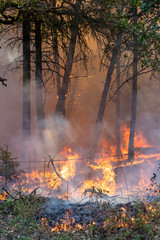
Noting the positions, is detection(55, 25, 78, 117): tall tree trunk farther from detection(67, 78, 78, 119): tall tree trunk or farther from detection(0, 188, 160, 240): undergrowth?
detection(0, 188, 160, 240): undergrowth

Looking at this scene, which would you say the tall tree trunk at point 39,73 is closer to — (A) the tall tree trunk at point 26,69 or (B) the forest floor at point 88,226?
(A) the tall tree trunk at point 26,69

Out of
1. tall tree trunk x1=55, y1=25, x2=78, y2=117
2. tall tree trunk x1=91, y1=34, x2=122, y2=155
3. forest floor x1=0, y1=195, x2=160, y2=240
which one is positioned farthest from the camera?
tall tree trunk x1=91, y1=34, x2=122, y2=155

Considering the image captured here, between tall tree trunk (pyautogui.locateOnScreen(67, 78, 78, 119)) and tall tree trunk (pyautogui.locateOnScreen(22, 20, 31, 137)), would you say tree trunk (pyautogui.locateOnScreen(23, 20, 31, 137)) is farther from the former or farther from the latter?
tall tree trunk (pyautogui.locateOnScreen(67, 78, 78, 119))

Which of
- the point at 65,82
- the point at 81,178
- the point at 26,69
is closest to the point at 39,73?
the point at 26,69

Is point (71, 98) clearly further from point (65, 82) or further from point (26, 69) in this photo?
point (26, 69)

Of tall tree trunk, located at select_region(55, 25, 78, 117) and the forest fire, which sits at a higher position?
tall tree trunk, located at select_region(55, 25, 78, 117)

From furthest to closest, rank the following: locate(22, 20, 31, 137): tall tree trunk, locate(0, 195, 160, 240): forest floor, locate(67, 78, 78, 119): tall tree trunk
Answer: locate(67, 78, 78, 119): tall tree trunk < locate(22, 20, 31, 137): tall tree trunk < locate(0, 195, 160, 240): forest floor

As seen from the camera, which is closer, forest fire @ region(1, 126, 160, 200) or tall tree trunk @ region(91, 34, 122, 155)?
forest fire @ region(1, 126, 160, 200)

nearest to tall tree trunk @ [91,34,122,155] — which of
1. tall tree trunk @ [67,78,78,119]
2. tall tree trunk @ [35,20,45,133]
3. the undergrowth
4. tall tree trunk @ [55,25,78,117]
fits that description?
tall tree trunk @ [55,25,78,117]

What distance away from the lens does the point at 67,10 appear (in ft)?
29.9

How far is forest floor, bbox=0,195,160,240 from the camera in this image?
4.04 metres

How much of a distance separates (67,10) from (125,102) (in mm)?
11869

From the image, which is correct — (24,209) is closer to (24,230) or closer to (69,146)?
(24,230)

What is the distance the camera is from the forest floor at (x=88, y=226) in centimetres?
404
